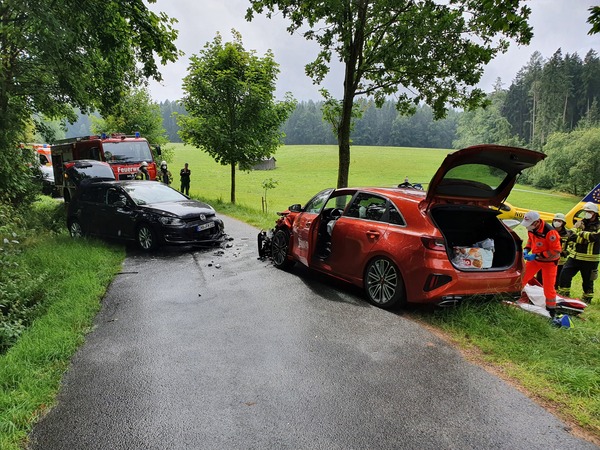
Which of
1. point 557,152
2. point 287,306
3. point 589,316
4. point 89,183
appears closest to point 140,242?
point 89,183

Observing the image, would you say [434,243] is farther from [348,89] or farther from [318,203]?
[348,89]

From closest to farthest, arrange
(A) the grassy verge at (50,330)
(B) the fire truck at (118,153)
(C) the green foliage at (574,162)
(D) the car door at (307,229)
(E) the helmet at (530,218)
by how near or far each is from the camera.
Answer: (A) the grassy verge at (50,330), (E) the helmet at (530,218), (D) the car door at (307,229), (B) the fire truck at (118,153), (C) the green foliage at (574,162)

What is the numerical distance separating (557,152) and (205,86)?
1967 inches

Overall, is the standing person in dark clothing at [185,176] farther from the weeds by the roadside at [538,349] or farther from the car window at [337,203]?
the weeds by the roadside at [538,349]

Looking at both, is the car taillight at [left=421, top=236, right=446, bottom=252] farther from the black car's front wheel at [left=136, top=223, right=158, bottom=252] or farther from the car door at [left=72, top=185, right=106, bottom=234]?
the car door at [left=72, top=185, right=106, bottom=234]

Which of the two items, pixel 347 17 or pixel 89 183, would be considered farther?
pixel 89 183

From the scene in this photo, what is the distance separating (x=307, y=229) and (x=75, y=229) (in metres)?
7.31

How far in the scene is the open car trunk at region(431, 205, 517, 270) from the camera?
4.95 metres

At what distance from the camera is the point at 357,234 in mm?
5562

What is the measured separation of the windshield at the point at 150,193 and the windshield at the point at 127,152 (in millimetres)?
6910

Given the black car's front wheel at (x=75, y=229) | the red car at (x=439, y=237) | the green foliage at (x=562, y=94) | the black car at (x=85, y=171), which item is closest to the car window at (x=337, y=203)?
the red car at (x=439, y=237)

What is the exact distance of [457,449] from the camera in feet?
8.49

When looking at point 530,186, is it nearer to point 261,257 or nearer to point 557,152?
point 557,152

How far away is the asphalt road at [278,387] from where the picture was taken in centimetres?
273
